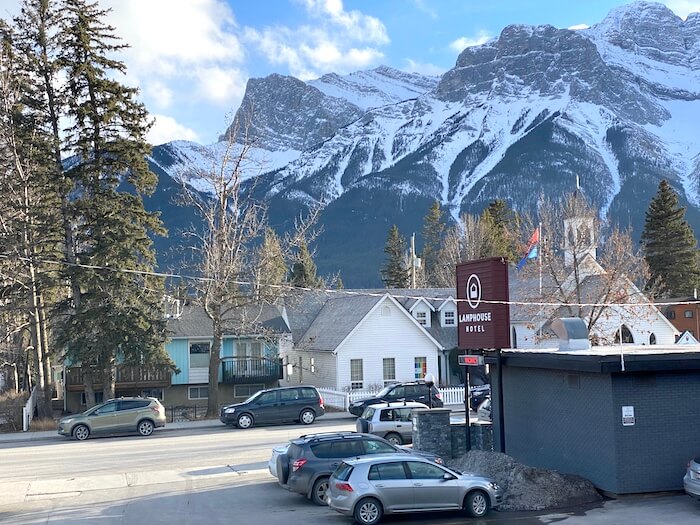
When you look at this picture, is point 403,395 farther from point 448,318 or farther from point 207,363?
point 448,318

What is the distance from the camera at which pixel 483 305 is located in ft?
73.4

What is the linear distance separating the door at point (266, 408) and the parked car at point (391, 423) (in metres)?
8.31

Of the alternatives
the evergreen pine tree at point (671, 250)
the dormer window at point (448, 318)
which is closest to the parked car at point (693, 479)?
the dormer window at point (448, 318)

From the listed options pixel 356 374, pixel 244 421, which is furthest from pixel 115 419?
pixel 356 374

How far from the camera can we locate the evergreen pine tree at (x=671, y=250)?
7744 cm

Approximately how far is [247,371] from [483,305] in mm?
29406

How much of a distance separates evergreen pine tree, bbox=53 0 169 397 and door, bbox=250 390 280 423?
23.3 ft

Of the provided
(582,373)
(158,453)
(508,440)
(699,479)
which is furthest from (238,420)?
(699,479)

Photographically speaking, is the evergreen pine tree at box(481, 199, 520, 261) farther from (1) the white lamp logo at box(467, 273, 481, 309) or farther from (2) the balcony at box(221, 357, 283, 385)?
(1) the white lamp logo at box(467, 273, 481, 309)

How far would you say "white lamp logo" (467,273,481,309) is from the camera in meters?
22.6

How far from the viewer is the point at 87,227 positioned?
39.8 m

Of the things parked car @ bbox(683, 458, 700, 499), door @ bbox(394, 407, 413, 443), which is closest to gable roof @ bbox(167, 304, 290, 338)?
door @ bbox(394, 407, 413, 443)

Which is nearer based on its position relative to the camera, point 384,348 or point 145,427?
point 145,427

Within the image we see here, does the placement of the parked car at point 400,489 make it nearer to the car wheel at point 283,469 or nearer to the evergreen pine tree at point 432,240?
the car wheel at point 283,469
